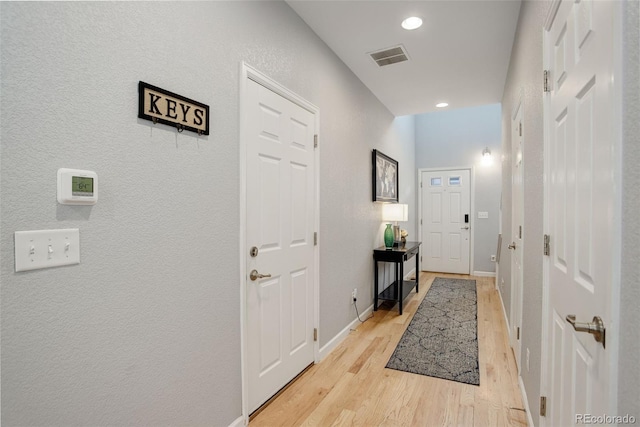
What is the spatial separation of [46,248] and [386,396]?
207 centimetres

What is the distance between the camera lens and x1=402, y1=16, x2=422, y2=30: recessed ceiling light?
242 cm

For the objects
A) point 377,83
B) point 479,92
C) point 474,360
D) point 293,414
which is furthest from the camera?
point 479,92

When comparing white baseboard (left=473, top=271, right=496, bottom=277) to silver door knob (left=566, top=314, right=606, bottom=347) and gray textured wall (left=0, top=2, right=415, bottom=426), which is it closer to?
gray textured wall (left=0, top=2, right=415, bottom=426)

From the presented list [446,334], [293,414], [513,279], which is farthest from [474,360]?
[293,414]

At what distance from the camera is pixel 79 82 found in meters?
1.10

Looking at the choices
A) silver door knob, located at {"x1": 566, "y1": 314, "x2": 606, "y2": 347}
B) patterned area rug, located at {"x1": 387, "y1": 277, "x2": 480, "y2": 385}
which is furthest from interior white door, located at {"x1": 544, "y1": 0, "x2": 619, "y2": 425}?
patterned area rug, located at {"x1": 387, "y1": 277, "x2": 480, "y2": 385}

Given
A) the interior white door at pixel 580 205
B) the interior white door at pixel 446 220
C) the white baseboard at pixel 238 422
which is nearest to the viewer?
the interior white door at pixel 580 205

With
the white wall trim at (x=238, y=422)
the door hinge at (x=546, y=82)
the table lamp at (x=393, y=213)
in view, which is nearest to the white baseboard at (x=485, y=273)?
the table lamp at (x=393, y=213)

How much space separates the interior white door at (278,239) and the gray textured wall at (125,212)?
162mm

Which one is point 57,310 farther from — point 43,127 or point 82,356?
point 43,127

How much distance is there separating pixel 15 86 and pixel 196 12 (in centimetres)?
87

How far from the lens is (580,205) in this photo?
3.31 ft

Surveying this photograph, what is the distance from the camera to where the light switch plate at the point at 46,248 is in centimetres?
97

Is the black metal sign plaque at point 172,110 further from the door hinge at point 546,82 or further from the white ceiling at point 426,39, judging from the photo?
the door hinge at point 546,82
